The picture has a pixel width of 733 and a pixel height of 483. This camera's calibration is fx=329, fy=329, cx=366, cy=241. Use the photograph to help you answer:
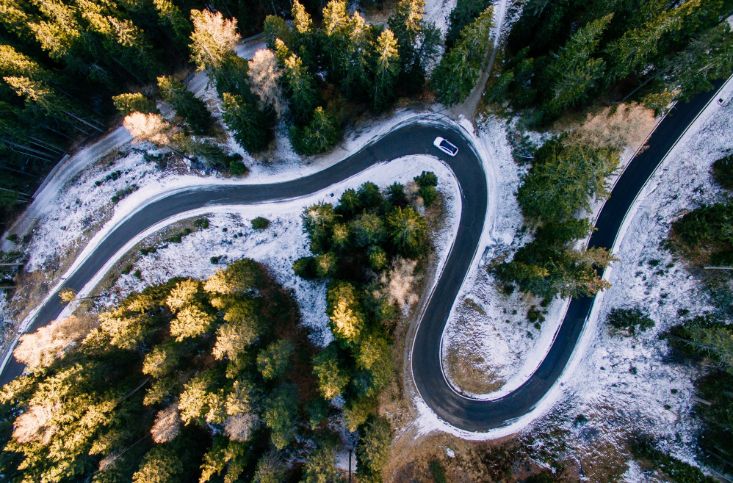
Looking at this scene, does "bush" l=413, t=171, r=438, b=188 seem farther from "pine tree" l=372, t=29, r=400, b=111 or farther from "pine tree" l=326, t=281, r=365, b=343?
"pine tree" l=326, t=281, r=365, b=343

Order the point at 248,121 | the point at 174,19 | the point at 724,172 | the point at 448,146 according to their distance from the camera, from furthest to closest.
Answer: the point at 448,146 → the point at 174,19 → the point at 248,121 → the point at 724,172

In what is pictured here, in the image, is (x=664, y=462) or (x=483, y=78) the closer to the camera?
(x=664, y=462)

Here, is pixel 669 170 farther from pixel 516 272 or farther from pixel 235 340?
pixel 235 340

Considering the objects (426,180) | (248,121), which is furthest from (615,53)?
(248,121)

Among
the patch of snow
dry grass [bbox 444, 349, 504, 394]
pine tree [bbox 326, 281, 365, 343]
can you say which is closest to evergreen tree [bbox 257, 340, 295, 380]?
pine tree [bbox 326, 281, 365, 343]

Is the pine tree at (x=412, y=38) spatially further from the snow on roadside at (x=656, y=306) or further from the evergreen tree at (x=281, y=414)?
the evergreen tree at (x=281, y=414)

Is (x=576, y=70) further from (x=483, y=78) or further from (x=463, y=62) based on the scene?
(x=483, y=78)

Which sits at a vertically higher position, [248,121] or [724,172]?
[248,121]

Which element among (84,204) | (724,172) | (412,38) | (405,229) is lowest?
(724,172)
